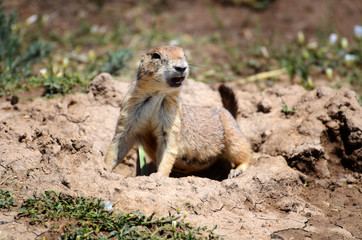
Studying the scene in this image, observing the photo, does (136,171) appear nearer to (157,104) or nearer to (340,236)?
(157,104)

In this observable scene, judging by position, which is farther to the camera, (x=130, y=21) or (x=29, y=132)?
(x=130, y=21)

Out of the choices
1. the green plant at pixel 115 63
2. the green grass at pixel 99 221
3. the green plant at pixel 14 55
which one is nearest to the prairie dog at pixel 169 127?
the green grass at pixel 99 221

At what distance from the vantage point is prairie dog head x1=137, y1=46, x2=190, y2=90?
4.46m

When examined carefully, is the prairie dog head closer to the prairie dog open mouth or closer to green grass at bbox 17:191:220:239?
the prairie dog open mouth

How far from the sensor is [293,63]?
8469 millimetres

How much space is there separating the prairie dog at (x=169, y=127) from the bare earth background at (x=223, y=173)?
354 millimetres

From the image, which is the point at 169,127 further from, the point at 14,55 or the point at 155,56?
the point at 14,55

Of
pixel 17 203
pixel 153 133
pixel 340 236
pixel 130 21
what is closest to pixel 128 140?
pixel 153 133

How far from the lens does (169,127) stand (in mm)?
4871

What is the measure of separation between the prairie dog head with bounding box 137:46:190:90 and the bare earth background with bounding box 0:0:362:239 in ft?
3.31

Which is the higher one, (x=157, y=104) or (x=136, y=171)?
(x=157, y=104)

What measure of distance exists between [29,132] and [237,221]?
8.33ft

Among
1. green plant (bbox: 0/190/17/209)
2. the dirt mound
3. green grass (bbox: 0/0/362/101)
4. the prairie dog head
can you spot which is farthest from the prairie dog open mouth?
green grass (bbox: 0/0/362/101)

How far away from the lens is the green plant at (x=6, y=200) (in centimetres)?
359
